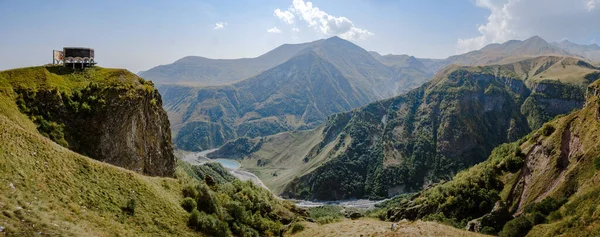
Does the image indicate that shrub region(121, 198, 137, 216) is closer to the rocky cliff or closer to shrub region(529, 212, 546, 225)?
the rocky cliff

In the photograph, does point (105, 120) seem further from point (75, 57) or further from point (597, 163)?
point (597, 163)

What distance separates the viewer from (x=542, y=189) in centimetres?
7594

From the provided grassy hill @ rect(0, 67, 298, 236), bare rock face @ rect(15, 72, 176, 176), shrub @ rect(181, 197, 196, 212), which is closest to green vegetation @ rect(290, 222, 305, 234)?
grassy hill @ rect(0, 67, 298, 236)

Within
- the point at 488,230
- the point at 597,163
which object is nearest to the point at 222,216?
the point at 488,230

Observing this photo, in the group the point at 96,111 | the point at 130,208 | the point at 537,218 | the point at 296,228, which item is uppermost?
the point at 96,111

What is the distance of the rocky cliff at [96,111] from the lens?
57.1 m

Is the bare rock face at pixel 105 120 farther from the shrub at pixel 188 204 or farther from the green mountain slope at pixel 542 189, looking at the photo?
the green mountain slope at pixel 542 189

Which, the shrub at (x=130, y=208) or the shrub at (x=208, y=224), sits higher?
the shrub at (x=130, y=208)

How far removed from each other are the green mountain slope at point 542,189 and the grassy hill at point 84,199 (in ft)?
136

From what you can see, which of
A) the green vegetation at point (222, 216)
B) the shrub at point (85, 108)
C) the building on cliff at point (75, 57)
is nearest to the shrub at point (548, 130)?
the green vegetation at point (222, 216)

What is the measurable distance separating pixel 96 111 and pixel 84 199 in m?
35.1

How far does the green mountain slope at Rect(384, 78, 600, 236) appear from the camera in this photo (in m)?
51.0

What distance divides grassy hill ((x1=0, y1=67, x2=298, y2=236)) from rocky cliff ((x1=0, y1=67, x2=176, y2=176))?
3921mm

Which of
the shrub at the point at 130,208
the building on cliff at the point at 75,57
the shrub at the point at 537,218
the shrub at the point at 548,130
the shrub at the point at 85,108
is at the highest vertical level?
the building on cliff at the point at 75,57
